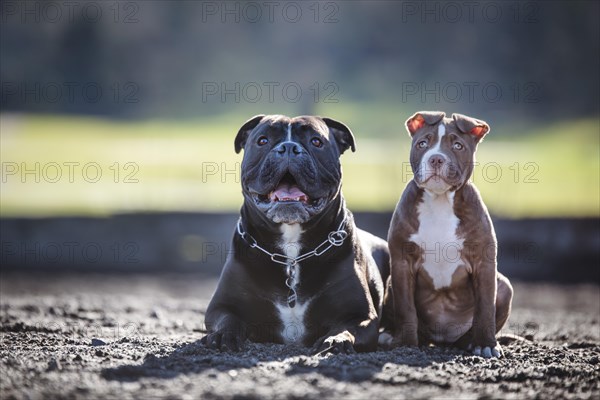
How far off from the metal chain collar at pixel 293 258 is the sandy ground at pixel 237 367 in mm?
456

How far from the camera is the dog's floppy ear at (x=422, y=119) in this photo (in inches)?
269

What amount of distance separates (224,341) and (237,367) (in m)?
0.89

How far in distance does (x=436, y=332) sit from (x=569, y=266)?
10.1 m

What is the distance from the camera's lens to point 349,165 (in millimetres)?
31922

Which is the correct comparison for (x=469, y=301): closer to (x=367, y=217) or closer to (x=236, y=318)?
(x=236, y=318)

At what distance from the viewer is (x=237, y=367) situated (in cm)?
578

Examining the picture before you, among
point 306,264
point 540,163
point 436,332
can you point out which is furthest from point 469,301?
point 540,163

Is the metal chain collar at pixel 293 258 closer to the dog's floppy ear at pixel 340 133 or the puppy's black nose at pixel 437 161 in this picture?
the dog's floppy ear at pixel 340 133
